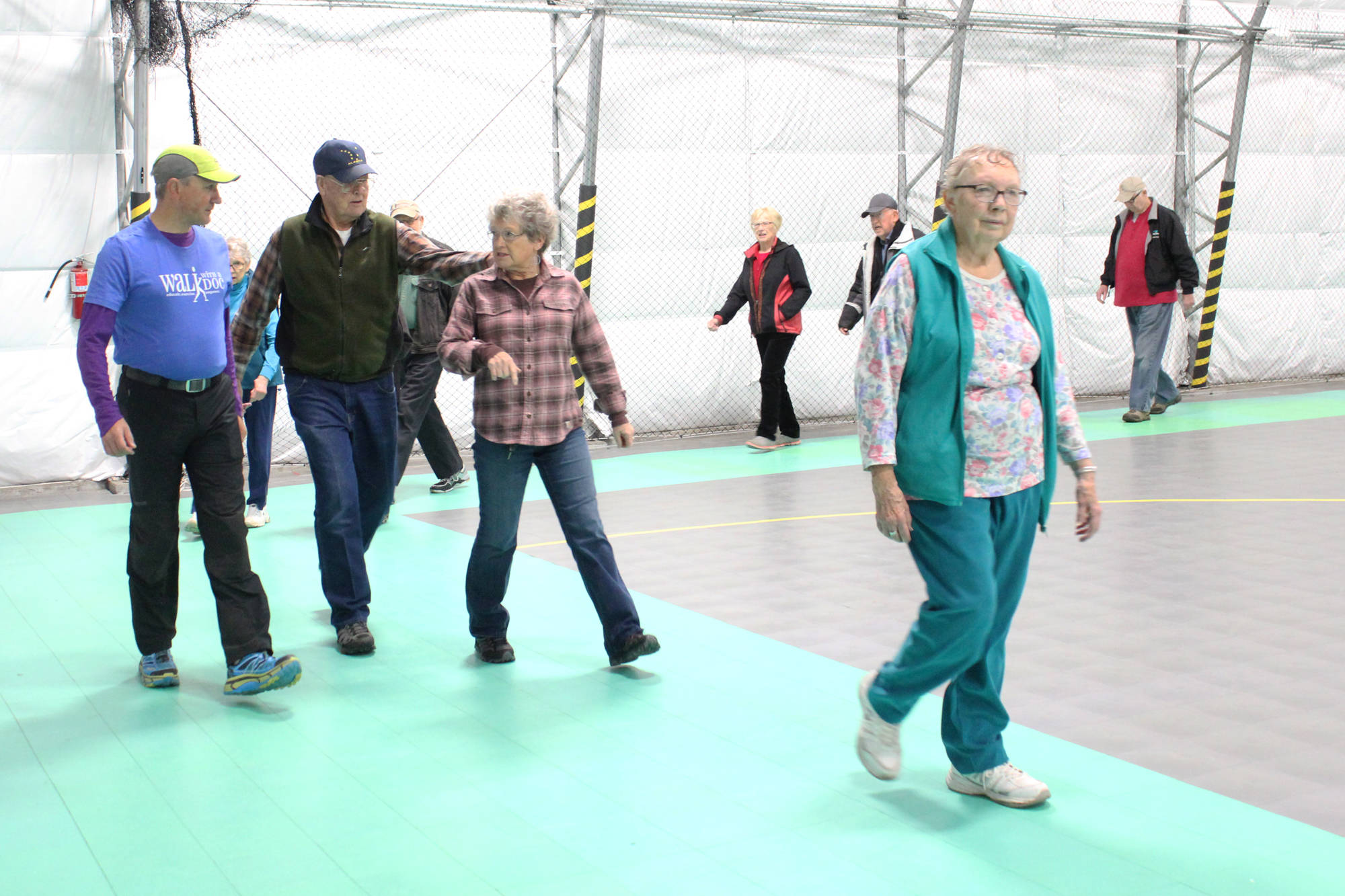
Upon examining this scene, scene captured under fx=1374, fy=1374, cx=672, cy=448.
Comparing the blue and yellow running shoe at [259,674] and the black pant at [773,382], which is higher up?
the black pant at [773,382]

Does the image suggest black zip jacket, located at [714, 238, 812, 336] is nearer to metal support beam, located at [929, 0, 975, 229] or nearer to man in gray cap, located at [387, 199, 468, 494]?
metal support beam, located at [929, 0, 975, 229]

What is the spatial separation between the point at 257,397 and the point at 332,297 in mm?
2379

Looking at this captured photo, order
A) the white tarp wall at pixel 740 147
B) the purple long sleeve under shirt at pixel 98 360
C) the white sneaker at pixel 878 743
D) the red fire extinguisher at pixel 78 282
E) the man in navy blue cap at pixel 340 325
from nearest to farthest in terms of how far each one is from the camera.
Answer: the white sneaker at pixel 878 743
the purple long sleeve under shirt at pixel 98 360
the man in navy blue cap at pixel 340 325
the red fire extinguisher at pixel 78 282
the white tarp wall at pixel 740 147

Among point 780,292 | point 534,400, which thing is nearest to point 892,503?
point 534,400

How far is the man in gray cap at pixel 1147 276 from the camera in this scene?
12.4m

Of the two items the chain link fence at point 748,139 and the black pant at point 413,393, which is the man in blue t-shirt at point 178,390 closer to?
the black pant at point 413,393

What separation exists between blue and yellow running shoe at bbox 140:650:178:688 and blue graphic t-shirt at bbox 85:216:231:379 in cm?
111

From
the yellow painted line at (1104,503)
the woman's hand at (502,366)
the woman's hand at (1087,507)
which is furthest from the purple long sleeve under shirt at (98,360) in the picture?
the yellow painted line at (1104,503)

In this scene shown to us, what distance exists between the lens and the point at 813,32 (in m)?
12.9

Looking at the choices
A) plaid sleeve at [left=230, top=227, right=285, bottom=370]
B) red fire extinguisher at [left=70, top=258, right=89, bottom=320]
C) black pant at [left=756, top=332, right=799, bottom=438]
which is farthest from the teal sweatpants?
red fire extinguisher at [left=70, top=258, right=89, bottom=320]

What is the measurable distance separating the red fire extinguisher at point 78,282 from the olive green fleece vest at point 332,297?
206 inches

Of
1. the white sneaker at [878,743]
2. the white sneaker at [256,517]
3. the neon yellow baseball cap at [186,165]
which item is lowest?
the white sneaker at [256,517]

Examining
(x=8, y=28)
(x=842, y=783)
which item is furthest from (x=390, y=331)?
(x=8, y=28)

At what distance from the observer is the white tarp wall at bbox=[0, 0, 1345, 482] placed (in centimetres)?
1080
